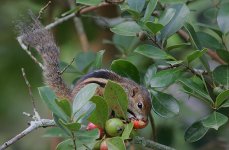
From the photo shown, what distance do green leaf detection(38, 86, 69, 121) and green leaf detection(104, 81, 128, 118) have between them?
0.20 metres

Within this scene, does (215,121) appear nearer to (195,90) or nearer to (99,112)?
(195,90)

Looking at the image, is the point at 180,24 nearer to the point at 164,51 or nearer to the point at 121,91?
the point at 164,51

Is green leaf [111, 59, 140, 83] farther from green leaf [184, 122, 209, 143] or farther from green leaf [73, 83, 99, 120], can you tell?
green leaf [73, 83, 99, 120]

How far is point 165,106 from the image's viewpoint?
2.18 m

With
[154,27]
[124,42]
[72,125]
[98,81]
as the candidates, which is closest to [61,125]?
[72,125]

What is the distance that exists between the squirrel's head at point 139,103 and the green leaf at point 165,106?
364 mm

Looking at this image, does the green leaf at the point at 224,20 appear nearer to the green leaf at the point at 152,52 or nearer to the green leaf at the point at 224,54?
the green leaf at the point at 224,54

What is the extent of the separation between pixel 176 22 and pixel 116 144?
0.63m

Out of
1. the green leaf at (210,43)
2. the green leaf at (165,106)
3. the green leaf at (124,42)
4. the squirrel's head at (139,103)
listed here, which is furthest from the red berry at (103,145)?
the green leaf at (124,42)

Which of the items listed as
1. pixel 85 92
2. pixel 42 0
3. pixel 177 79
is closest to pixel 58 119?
pixel 85 92

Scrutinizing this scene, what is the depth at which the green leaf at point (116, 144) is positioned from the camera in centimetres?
177

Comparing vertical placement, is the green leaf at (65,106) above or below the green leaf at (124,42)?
above

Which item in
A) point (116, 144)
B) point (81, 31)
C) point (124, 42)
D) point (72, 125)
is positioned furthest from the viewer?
point (81, 31)

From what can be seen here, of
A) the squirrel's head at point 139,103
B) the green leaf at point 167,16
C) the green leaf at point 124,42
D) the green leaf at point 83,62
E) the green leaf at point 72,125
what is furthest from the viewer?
the green leaf at point 124,42
